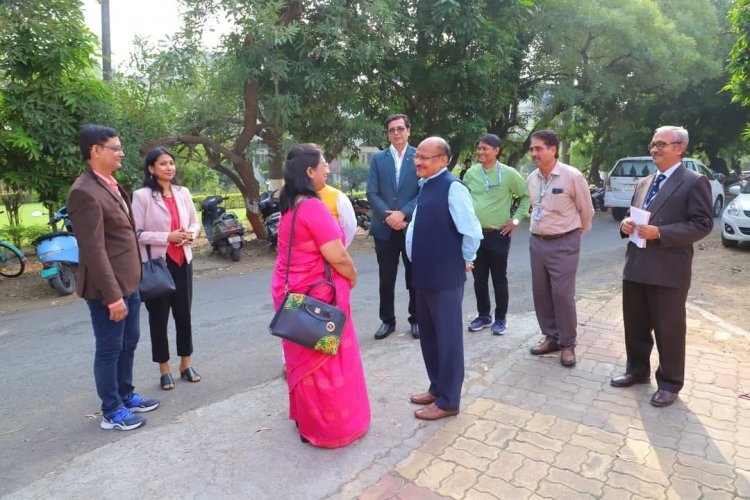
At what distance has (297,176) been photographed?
9.29ft

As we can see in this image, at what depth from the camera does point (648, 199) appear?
11.7ft

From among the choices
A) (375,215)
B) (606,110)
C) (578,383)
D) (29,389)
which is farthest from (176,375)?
(606,110)

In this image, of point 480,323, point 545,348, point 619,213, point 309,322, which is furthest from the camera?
point 619,213

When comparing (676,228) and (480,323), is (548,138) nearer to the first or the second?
(676,228)

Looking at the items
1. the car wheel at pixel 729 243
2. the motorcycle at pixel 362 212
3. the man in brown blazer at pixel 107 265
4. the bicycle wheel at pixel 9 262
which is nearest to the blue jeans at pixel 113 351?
the man in brown blazer at pixel 107 265

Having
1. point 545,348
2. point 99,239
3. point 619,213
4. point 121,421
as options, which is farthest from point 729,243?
point 99,239

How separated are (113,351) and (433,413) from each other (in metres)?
2.00

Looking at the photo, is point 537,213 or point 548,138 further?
point 537,213

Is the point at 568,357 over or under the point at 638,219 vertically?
under

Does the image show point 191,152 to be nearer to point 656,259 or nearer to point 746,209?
point 656,259

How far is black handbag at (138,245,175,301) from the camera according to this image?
3.47m

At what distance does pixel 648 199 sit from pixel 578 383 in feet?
4.55

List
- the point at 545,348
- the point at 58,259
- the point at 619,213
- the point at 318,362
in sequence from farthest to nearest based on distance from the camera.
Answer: the point at 619,213
the point at 58,259
the point at 545,348
the point at 318,362

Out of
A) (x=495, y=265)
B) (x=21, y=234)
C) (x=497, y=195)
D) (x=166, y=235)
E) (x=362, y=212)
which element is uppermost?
(x=497, y=195)
